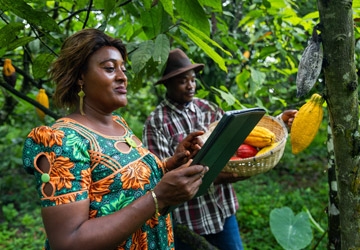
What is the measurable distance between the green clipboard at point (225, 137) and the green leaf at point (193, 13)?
29 cm

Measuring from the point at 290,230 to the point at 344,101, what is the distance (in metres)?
2.00

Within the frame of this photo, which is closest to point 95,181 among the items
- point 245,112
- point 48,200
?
point 48,200

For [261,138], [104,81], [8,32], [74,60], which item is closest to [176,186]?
[104,81]

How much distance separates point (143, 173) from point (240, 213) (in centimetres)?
344

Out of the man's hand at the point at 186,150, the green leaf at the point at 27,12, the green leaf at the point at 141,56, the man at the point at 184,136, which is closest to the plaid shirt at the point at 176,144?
the man at the point at 184,136

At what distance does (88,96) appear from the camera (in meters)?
1.33

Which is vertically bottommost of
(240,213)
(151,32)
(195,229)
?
(240,213)

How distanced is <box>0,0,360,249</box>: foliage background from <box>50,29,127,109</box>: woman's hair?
0.23 feet

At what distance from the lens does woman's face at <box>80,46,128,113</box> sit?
129 cm

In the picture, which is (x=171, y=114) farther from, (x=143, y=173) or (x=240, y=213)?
(x=240, y=213)

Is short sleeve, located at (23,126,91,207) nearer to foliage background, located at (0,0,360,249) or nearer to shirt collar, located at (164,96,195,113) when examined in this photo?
foliage background, located at (0,0,360,249)

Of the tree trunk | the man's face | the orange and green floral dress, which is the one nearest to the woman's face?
the orange and green floral dress

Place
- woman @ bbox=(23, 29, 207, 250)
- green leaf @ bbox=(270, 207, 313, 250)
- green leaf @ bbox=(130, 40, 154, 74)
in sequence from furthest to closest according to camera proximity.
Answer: green leaf @ bbox=(270, 207, 313, 250) < green leaf @ bbox=(130, 40, 154, 74) < woman @ bbox=(23, 29, 207, 250)

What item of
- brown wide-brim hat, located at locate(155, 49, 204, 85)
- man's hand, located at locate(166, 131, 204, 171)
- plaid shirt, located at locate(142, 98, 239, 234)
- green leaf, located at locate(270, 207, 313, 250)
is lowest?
green leaf, located at locate(270, 207, 313, 250)
